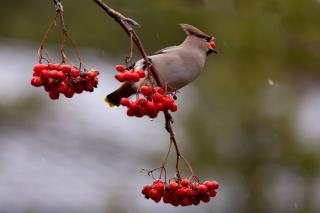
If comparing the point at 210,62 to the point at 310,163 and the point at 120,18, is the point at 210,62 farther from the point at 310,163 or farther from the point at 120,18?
the point at 120,18

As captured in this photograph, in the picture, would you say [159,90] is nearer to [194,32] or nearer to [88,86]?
[88,86]

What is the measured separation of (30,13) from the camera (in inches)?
260

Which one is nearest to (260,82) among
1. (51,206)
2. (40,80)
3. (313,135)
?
(313,135)

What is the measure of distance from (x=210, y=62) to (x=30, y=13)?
1441 millimetres

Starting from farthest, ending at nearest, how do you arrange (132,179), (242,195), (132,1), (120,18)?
(132,179), (242,195), (132,1), (120,18)

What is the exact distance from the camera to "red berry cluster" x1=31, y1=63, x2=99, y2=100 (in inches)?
80.4

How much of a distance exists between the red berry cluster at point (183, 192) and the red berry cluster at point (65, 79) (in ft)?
1.09

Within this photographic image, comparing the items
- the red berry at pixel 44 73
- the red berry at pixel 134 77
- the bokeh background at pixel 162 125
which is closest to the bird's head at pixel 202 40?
the red berry at pixel 134 77

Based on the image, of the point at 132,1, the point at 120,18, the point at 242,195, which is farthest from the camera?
the point at 242,195

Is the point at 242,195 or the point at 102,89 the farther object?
the point at 102,89

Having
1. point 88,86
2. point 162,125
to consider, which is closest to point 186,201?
point 88,86

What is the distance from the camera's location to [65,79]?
2053 mm

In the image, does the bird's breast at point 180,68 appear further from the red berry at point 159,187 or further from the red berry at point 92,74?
the red berry at point 92,74

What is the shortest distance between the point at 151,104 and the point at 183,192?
0.85ft
